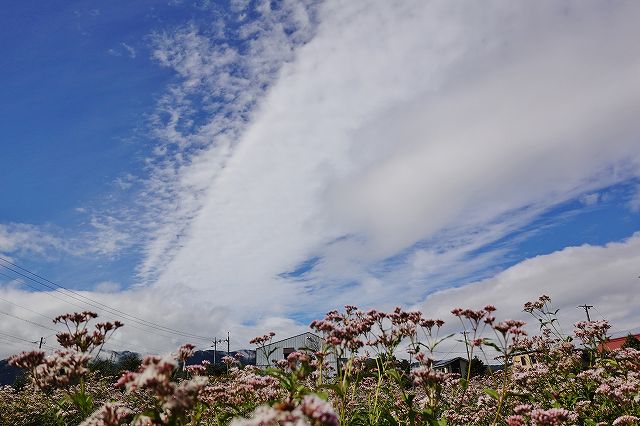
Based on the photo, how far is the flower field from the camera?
343cm

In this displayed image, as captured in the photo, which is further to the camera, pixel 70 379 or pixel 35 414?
pixel 35 414

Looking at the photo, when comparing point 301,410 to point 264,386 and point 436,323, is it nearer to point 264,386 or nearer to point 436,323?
point 264,386

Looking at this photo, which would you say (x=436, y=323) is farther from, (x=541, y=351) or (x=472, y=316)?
(x=541, y=351)

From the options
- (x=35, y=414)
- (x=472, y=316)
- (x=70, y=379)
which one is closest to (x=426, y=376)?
(x=472, y=316)

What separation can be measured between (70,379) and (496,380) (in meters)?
13.2

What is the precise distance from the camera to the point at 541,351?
11.4 m

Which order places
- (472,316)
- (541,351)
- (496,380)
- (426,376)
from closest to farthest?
1. (426,376)
2. (472,316)
3. (541,351)
4. (496,380)

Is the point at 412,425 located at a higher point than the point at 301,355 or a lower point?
lower

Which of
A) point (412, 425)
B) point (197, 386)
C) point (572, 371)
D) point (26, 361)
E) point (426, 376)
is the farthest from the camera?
point (572, 371)

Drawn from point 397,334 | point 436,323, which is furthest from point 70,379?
point 436,323

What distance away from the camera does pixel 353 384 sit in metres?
9.00

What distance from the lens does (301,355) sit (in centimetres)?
610

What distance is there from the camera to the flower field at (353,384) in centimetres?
343

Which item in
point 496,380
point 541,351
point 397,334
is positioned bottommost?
point 496,380
